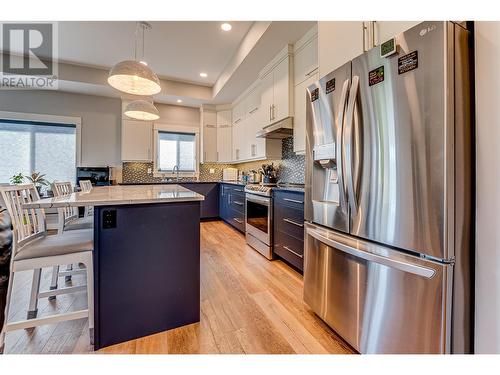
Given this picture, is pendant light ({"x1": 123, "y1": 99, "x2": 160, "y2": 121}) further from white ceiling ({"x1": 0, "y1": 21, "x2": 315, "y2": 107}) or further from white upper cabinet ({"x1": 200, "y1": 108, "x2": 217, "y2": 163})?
white upper cabinet ({"x1": 200, "y1": 108, "x2": 217, "y2": 163})

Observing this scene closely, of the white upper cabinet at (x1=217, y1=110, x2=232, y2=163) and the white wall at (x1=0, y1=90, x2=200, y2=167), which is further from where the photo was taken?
the white upper cabinet at (x1=217, y1=110, x2=232, y2=163)

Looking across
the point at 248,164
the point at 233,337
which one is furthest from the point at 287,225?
the point at 248,164

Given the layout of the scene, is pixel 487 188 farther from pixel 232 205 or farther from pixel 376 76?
pixel 232 205

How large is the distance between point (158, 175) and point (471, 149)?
203 inches

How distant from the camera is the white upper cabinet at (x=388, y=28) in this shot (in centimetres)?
113

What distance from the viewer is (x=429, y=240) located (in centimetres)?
97

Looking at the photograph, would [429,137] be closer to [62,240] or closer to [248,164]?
[62,240]

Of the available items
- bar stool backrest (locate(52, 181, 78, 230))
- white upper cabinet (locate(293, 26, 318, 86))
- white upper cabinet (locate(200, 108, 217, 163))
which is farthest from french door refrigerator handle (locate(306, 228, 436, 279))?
white upper cabinet (locate(200, 108, 217, 163))

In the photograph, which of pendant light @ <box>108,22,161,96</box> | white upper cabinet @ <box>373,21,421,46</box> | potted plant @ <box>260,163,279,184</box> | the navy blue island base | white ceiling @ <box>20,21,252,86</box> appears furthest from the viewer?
potted plant @ <box>260,163,279,184</box>

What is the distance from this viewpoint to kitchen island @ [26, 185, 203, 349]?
4.45ft

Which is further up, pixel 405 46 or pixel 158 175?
pixel 405 46

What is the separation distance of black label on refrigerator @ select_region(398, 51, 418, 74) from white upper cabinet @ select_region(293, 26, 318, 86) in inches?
61.5

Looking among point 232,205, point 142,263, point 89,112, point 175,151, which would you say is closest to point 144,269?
point 142,263

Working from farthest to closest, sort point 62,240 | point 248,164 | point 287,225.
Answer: point 248,164
point 287,225
point 62,240
